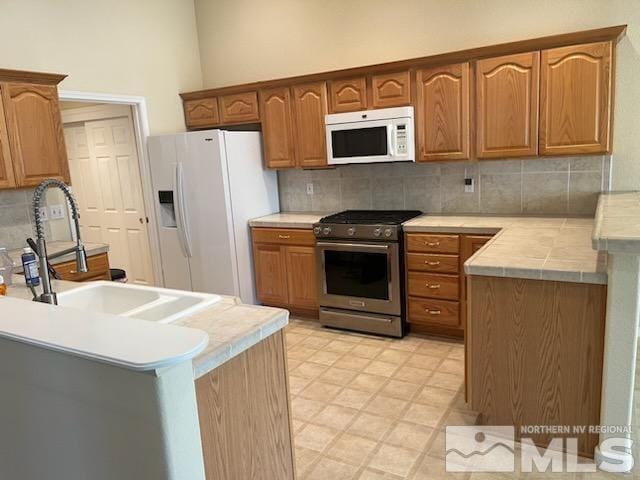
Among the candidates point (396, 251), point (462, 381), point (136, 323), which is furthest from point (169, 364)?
point (396, 251)

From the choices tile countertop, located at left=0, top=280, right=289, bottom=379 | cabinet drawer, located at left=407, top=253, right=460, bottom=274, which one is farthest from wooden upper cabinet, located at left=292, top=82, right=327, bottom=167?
tile countertop, located at left=0, top=280, right=289, bottom=379

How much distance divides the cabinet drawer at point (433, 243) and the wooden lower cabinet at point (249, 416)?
212 cm

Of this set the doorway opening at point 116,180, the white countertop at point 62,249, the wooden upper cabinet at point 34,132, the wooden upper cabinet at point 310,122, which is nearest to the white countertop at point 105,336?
the white countertop at point 62,249

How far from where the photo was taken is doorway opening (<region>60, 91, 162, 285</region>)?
4.69 m

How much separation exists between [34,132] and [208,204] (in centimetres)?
145

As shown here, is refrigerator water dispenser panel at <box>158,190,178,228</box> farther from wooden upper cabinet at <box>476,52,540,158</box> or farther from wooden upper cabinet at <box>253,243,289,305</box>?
wooden upper cabinet at <box>476,52,540,158</box>

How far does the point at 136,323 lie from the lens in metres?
1.32

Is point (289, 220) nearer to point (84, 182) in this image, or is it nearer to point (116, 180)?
point (116, 180)

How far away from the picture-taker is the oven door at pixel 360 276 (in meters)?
3.79

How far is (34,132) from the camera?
3430 millimetres

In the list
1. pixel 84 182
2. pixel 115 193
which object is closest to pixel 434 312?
pixel 115 193

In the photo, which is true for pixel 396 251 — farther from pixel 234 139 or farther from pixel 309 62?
pixel 309 62

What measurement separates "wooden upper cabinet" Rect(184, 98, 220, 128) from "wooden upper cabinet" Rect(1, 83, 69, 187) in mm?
1485

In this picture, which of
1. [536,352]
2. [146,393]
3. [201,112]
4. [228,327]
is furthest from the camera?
[201,112]
